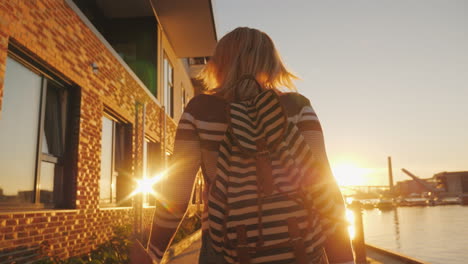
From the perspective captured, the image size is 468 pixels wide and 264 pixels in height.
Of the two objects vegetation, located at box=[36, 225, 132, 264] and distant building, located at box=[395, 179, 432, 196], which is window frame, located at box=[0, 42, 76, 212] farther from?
distant building, located at box=[395, 179, 432, 196]

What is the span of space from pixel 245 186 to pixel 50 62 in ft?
16.9

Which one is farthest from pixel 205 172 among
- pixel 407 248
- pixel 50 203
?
pixel 407 248

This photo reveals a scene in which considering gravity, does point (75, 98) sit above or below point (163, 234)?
above

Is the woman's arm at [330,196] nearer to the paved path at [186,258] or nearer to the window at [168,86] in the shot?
the paved path at [186,258]

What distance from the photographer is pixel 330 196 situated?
1544 mm

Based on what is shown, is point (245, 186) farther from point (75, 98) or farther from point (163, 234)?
point (75, 98)

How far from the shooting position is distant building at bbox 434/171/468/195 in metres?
112

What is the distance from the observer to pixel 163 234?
1585mm

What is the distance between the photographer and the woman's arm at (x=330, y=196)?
152 centimetres

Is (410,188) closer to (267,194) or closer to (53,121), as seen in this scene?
(53,121)

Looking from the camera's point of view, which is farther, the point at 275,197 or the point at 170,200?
the point at 170,200

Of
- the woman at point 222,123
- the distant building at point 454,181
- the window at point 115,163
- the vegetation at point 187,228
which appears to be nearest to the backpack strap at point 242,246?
the woman at point 222,123

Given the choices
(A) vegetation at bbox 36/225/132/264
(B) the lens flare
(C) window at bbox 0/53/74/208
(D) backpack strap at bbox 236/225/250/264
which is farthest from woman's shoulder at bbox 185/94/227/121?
(A) vegetation at bbox 36/225/132/264

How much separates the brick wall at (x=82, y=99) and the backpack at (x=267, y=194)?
3.82m
